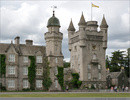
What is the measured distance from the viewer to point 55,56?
60.2 metres

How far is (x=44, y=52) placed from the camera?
6197 centimetres

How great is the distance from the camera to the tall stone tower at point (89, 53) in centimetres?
7331

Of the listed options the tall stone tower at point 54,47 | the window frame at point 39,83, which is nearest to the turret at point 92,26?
the tall stone tower at point 54,47

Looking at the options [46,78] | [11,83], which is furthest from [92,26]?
[11,83]

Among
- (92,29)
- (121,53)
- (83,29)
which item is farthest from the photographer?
(121,53)

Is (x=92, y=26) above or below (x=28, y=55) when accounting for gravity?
above

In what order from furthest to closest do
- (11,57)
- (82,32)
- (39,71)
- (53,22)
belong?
(82,32), (53,22), (39,71), (11,57)

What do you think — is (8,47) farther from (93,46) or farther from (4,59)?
(93,46)

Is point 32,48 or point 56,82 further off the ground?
point 32,48

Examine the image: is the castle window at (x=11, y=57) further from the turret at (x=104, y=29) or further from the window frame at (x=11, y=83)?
the turret at (x=104, y=29)

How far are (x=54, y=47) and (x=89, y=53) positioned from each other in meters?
17.4

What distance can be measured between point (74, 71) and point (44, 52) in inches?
675

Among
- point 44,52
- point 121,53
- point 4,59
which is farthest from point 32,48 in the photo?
point 121,53

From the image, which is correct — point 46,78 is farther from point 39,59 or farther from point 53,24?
point 53,24
